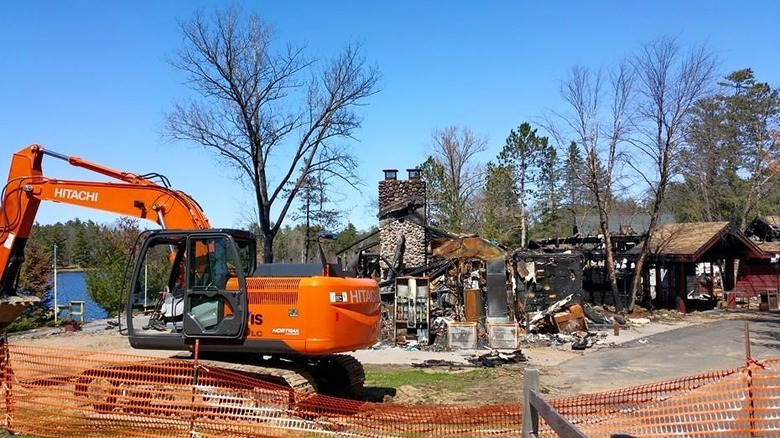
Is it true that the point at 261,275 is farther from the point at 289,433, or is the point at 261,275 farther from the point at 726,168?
the point at 726,168

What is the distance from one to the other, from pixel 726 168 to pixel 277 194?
4000 centimetres

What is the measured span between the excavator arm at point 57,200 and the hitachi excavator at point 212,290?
0.05ft

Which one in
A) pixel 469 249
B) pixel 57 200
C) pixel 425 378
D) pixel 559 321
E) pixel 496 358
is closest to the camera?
pixel 57 200

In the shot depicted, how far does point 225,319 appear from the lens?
8.57 metres

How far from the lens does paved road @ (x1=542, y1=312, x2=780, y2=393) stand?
45.3ft

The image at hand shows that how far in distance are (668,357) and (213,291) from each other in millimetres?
12654

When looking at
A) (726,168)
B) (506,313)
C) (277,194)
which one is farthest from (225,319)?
(726,168)

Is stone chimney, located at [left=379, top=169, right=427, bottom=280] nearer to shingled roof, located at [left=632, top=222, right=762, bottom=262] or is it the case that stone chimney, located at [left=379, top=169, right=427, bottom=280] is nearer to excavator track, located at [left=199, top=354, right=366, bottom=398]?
shingled roof, located at [left=632, top=222, right=762, bottom=262]

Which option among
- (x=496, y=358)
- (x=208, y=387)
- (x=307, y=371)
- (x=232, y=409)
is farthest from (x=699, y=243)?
(x=208, y=387)

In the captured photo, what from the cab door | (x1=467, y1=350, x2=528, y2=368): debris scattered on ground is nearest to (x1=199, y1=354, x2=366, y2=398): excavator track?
the cab door

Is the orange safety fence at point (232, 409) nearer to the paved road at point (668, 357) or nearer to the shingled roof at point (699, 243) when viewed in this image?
the paved road at point (668, 357)

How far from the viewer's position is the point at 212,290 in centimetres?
860

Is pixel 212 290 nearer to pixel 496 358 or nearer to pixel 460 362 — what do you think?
pixel 460 362

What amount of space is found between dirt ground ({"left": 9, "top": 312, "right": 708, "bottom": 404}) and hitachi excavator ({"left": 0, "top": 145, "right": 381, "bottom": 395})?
2586 mm
